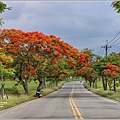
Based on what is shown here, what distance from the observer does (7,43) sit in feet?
114

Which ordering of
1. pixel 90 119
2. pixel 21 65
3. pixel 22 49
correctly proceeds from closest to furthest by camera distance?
pixel 90 119 < pixel 22 49 < pixel 21 65

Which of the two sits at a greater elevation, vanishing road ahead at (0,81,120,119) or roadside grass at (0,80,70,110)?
roadside grass at (0,80,70,110)

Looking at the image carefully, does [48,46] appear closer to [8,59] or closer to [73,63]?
[73,63]

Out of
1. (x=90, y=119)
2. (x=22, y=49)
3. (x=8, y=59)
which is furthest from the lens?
(x=22, y=49)

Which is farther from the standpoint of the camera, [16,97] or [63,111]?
[16,97]

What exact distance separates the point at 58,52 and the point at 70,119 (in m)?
22.6

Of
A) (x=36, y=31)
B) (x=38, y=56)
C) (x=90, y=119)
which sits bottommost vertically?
(x=90, y=119)

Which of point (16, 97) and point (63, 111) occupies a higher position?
point (16, 97)

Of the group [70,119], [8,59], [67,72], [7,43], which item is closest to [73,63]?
[67,72]

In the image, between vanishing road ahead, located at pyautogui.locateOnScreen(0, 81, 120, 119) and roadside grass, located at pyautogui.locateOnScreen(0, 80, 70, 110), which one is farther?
roadside grass, located at pyautogui.locateOnScreen(0, 80, 70, 110)

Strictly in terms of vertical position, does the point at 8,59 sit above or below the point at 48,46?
below

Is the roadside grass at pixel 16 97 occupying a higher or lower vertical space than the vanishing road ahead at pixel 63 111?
higher

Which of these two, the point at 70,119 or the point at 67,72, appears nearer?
the point at 70,119

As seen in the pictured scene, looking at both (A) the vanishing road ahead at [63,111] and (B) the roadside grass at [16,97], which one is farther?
(B) the roadside grass at [16,97]
